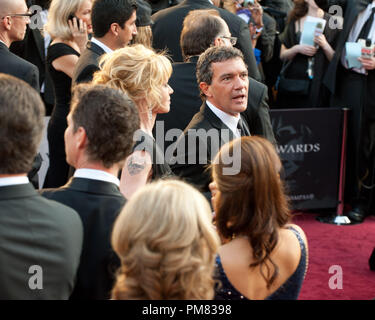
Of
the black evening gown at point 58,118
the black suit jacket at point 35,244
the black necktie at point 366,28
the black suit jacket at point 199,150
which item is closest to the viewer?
the black suit jacket at point 35,244

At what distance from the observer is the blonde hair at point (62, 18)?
14.7 feet

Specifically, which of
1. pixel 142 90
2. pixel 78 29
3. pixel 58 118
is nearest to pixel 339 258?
pixel 58 118

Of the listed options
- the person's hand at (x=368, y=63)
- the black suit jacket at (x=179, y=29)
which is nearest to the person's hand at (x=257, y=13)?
the person's hand at (x=368, y=63)

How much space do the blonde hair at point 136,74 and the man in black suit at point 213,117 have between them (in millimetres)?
500

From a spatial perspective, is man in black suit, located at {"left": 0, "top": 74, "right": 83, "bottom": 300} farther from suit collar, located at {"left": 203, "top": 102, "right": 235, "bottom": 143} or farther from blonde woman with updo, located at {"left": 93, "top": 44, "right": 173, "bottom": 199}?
suit collar, located at {"left": 203, "top": 102, "right": 235, "bottom": 143}

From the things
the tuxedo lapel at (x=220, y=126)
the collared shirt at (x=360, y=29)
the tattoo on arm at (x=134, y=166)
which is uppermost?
the tattoo on arm at (x=134, y=166)

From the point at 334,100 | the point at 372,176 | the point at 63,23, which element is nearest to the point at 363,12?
the point at 334,100

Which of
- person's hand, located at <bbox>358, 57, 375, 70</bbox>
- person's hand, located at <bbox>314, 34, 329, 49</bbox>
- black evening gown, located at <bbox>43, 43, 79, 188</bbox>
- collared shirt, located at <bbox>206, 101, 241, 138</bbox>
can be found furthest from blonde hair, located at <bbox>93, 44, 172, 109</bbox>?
person's hand, located at <bbox>314, 34, 329, 49</bbox>

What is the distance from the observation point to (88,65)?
392 centimetres

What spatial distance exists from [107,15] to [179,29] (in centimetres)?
101

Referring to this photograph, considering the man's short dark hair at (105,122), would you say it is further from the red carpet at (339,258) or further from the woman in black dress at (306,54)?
the woman in black dress at (306,54)

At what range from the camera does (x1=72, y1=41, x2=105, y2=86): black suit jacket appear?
3.90m

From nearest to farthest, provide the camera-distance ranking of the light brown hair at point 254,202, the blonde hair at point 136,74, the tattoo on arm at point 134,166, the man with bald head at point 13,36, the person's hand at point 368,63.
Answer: the light brown hair at point 254,202, the tattoo on arm at point 134,166, the blonde hair at point 136,74, the man with bald head at point 13,36, the person's hand at point 368,63

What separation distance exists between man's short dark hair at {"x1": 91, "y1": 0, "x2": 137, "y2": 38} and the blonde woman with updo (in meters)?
1.06
